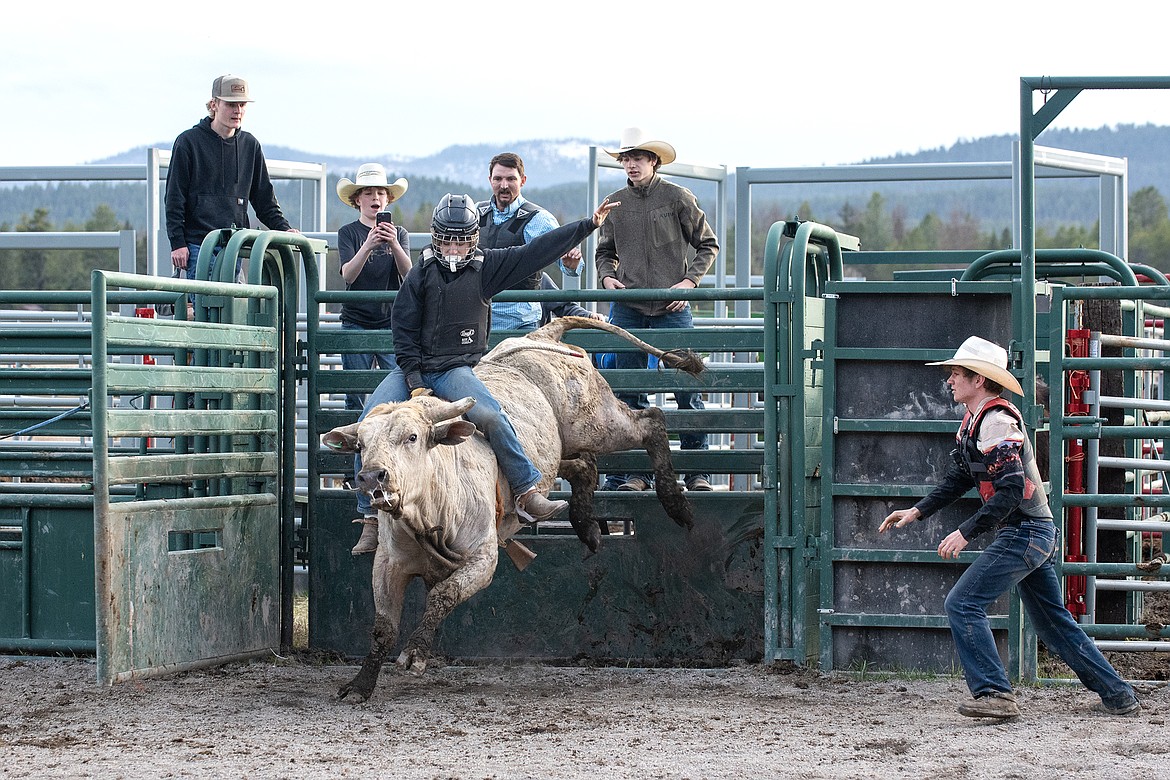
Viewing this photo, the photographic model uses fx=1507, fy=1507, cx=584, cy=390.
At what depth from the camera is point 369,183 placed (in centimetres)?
962

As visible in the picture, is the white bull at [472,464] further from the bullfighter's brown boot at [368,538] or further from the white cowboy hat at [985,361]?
the white cowboy hat at [985,361]

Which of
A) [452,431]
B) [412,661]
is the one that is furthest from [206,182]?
[412,661]

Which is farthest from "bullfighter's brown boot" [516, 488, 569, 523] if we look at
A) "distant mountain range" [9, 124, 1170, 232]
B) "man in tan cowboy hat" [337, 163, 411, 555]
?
"distant mountain range" [9, 124, 1170, 232]

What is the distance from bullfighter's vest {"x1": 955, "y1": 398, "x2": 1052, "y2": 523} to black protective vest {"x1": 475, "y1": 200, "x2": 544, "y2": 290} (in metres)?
3.20

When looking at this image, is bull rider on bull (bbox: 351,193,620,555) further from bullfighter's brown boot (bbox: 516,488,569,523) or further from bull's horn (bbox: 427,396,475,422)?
bull's horn (bbox: 427,396,475,422)

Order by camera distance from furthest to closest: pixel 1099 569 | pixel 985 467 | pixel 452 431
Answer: pixel 1099 569, pixel 452 431, pixel 985 467

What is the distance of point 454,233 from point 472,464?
3.93ft

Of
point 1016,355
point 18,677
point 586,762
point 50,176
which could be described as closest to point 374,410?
point 586,762

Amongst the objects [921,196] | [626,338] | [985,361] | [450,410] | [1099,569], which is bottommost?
[1099,569]

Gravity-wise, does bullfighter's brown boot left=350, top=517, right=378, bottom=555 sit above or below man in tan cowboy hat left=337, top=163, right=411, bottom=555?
below

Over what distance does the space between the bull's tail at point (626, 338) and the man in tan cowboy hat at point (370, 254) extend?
0.98 metres

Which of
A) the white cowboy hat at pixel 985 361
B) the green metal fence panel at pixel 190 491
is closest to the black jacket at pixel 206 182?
the green metal fence panel at pixel 190 491

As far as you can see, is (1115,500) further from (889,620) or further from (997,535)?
(889,620)

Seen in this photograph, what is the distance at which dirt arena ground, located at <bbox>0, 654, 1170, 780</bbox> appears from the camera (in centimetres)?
591
